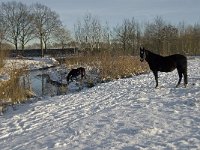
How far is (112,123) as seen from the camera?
359 inches

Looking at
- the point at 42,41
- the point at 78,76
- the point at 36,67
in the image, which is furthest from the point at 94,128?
the point at 42,41

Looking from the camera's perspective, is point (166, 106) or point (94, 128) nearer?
point (94, 128)

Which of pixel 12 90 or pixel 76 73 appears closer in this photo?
pixel 12 90

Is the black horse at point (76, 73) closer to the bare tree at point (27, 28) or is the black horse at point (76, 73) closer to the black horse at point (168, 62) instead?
the black horse at point (168, 62)

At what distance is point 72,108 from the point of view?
476 inches

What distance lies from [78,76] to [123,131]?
1543 centimetres

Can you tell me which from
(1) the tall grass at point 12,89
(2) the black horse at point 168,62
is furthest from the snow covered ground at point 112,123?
(1) the tall grass at point 12,89

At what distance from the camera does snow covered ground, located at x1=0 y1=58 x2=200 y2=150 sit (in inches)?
295

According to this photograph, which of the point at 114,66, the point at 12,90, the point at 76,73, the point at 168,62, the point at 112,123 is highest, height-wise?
the point at 168,62

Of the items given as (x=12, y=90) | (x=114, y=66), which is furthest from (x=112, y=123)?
(x=114, y=66)

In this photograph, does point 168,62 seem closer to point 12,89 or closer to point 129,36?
point 12,89

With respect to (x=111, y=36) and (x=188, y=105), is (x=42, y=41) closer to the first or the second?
(x=111, y=36)

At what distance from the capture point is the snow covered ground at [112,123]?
7504 mm

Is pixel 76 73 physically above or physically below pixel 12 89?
above
